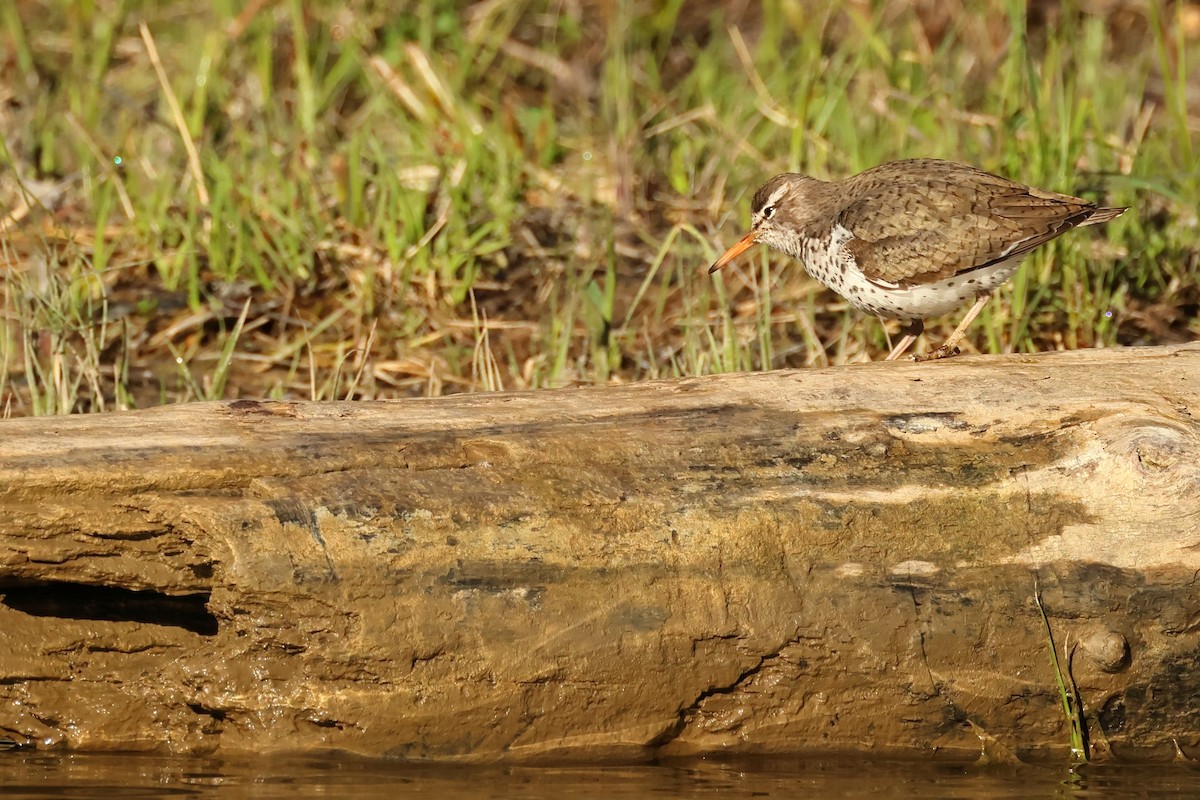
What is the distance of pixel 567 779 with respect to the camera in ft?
12.9

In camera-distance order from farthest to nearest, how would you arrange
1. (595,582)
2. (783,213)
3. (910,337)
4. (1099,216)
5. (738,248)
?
1. (738,248)
2. (783,213)
3. (910,337)
4. (1099,216)
5. (595,582)

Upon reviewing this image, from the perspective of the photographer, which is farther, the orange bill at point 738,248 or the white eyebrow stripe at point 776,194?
the orange bill at point 738,248

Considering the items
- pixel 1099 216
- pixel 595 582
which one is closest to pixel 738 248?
pixel 1099 216

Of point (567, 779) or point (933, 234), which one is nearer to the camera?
point (567, 779)

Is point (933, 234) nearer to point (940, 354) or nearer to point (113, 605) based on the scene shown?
point (940, 354)

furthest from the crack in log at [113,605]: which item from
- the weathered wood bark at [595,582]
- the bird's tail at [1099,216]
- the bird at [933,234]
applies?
the bird's tail at [1099,216]

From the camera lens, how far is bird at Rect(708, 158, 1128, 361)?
16.8 ft

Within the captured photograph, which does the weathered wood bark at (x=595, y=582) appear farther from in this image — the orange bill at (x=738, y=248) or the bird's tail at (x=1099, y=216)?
the orange bill at (x=738, y=248)

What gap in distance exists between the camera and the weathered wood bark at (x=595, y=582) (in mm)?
3801

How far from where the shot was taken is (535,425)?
4145mm

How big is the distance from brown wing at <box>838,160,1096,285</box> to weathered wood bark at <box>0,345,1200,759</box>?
1097mm

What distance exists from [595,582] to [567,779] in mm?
533

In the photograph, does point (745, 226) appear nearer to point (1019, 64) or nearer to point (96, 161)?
point (1019, 64)

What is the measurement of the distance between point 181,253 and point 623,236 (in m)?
2.29
